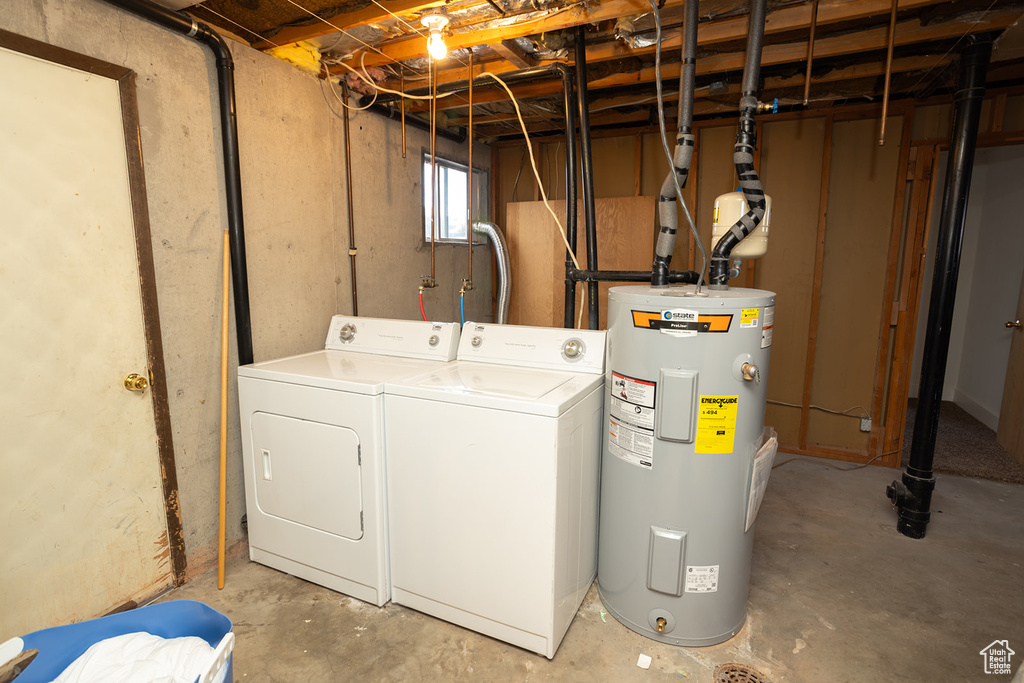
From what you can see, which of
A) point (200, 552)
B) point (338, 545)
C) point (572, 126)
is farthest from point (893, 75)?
point (200, 552)

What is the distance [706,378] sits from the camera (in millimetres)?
1593

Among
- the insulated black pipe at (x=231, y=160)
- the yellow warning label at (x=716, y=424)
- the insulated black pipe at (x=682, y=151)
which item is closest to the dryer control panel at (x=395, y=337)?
the insulated black pipe at (x=231, y=160)

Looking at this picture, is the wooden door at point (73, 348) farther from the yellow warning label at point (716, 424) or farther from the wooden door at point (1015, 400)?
the wooden door at point (1015, 400)

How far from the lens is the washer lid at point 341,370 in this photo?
185 centimetres

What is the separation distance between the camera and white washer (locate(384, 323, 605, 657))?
1.62 meters

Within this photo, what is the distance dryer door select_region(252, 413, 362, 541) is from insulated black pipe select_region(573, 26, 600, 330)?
1.25 metres

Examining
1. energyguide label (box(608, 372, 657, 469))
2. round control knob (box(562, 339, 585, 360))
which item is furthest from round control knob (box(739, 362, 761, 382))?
round control knob (box(562, 339, 585, 360))

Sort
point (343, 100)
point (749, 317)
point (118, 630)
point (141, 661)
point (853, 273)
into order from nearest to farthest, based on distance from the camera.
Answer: point (141, 661)
point (118, 630)
point (749, 317)
point (343, 100)
point (853, 273)

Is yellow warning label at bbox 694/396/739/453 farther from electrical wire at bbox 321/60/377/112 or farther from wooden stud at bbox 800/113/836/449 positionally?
wooden stud at bbox 800/113/836/449

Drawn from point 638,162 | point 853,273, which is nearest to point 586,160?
point 638,162

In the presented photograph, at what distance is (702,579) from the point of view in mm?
1728

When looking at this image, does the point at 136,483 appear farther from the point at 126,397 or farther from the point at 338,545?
the point at 338,545

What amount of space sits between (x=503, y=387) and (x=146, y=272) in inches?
53.5

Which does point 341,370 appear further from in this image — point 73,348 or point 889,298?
point 889,298
